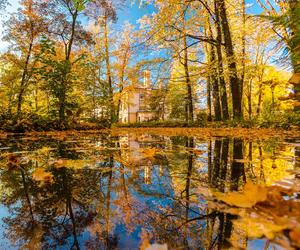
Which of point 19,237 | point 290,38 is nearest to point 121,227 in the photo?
point 19,237

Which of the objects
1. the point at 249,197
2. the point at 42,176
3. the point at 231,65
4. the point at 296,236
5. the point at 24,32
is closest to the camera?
the point at 296,236

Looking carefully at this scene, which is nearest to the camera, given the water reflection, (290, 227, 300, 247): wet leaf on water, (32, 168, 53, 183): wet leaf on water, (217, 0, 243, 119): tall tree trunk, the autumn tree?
(290, 227, 300, 247): wet leaf on water

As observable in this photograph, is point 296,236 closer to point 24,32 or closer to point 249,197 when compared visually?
point 249,197

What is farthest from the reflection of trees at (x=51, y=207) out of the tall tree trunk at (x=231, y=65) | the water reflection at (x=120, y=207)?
the tall tree trunk at (x=231, y=65)

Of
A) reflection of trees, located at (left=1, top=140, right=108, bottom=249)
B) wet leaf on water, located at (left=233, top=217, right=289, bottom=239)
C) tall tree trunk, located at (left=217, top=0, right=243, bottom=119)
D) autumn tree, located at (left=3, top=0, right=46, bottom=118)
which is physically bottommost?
reflection of trees, located at (left=1, top=140, right=108, bottom=249)

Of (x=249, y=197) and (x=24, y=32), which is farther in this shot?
(x=24, y=32)

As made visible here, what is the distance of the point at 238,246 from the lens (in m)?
0.49

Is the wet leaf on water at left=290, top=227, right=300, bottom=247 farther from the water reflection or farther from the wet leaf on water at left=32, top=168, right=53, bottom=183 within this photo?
the wet leaf on water at left=32, top=168, right=53, bottom=183

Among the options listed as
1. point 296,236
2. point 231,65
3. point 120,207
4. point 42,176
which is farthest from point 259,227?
point 231,65

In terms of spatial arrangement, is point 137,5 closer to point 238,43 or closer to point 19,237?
point 238,43

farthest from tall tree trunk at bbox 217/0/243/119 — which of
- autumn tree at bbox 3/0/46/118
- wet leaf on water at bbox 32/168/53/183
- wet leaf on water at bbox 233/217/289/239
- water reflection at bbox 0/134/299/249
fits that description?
autumn tree at bbox 3/0/46/118

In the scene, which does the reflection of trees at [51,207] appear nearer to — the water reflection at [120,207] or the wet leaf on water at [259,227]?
the water reflection at [120,207]

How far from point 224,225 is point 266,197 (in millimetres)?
168

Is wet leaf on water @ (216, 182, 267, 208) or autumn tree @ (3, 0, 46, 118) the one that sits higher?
autumn tree @ (3, 0, 46, 118)
